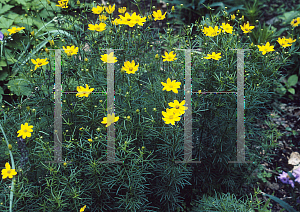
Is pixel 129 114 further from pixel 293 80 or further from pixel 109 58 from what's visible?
pixel 293 80

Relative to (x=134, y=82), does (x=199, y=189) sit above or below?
below

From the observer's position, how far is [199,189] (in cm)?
205

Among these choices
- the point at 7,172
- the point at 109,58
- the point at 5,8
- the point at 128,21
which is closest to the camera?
the point at 7,172

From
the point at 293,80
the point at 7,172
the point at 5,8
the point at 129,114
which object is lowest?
the point at 7,172

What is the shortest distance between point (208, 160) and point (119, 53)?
3.14 feet

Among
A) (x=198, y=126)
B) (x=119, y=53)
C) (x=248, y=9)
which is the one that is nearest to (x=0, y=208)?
(x=119, y=53)

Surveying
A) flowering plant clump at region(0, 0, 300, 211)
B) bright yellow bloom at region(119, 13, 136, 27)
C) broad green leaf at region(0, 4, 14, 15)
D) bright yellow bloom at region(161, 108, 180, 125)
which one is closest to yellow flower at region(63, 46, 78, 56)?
flowering plant clump at region(0, 0, 300, 211)

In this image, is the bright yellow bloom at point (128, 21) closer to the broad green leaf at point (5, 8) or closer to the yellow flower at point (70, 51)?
the yellow flower at point (70, 51)

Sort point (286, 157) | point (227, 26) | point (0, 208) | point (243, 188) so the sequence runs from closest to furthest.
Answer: point (0, 208)
point (227, 26)
point (243, 188)
point (286, 157)

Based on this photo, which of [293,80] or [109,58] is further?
[293,80]

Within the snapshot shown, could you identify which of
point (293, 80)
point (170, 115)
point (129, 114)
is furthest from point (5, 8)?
point (293, 80)

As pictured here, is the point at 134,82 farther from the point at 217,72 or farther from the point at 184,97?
the point at 217,72

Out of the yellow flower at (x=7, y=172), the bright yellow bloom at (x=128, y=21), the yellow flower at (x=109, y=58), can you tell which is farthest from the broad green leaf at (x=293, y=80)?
the yellow flower at (x=7, y=172)

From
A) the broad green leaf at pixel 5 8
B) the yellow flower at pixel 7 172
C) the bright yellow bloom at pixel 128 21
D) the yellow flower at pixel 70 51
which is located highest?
the broad green leaf at pixel 5 8
